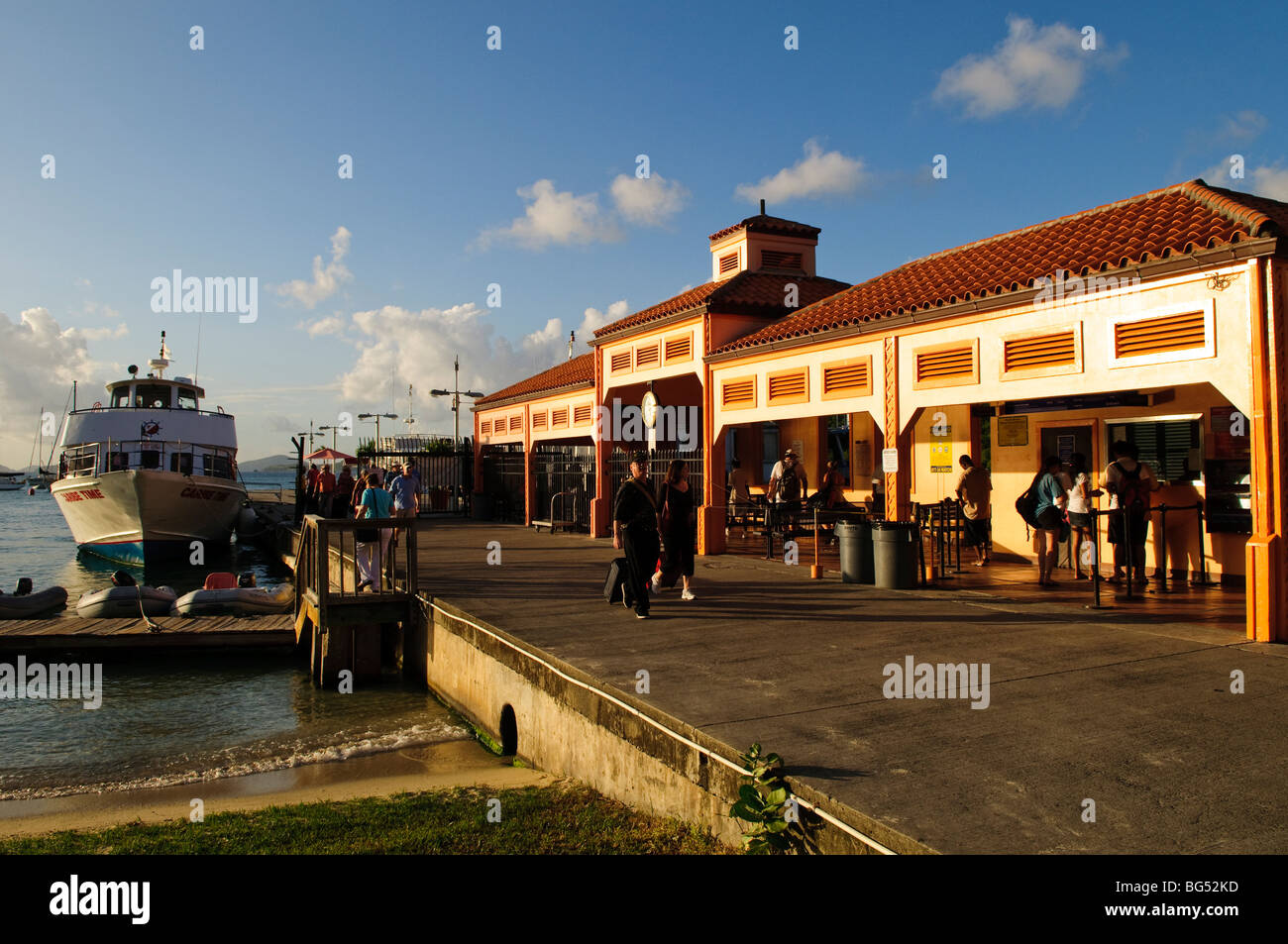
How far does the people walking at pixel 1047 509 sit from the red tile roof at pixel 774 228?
1029cm

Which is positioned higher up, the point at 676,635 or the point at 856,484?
the point at 856,484

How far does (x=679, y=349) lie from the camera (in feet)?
55.3

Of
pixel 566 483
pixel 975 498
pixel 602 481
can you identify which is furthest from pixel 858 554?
pixel 566 483

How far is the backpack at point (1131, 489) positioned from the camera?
10180mm

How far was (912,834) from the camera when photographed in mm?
3629

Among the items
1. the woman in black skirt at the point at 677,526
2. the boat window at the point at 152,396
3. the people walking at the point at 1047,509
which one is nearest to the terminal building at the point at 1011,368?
the people walking at the point at 1047,509

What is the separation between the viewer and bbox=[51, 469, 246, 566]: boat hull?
25688 mm

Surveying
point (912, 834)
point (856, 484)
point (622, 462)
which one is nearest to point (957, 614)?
point (912, 834)

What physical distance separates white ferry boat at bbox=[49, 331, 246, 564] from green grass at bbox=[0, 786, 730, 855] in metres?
22.9

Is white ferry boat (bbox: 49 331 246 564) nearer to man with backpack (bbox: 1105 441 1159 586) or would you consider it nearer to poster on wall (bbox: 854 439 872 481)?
poster on wall (bbox: 854 439 872 481)

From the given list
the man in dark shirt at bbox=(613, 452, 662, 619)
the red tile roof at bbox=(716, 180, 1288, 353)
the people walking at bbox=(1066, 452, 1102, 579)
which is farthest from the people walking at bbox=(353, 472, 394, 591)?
the people walking at bbox=(1066, 452, 1102, 579)

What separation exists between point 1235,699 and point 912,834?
11.8 ft

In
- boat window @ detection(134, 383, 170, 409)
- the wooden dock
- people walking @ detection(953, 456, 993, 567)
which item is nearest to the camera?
people walking @ detection(953, 456, 993, 567)
